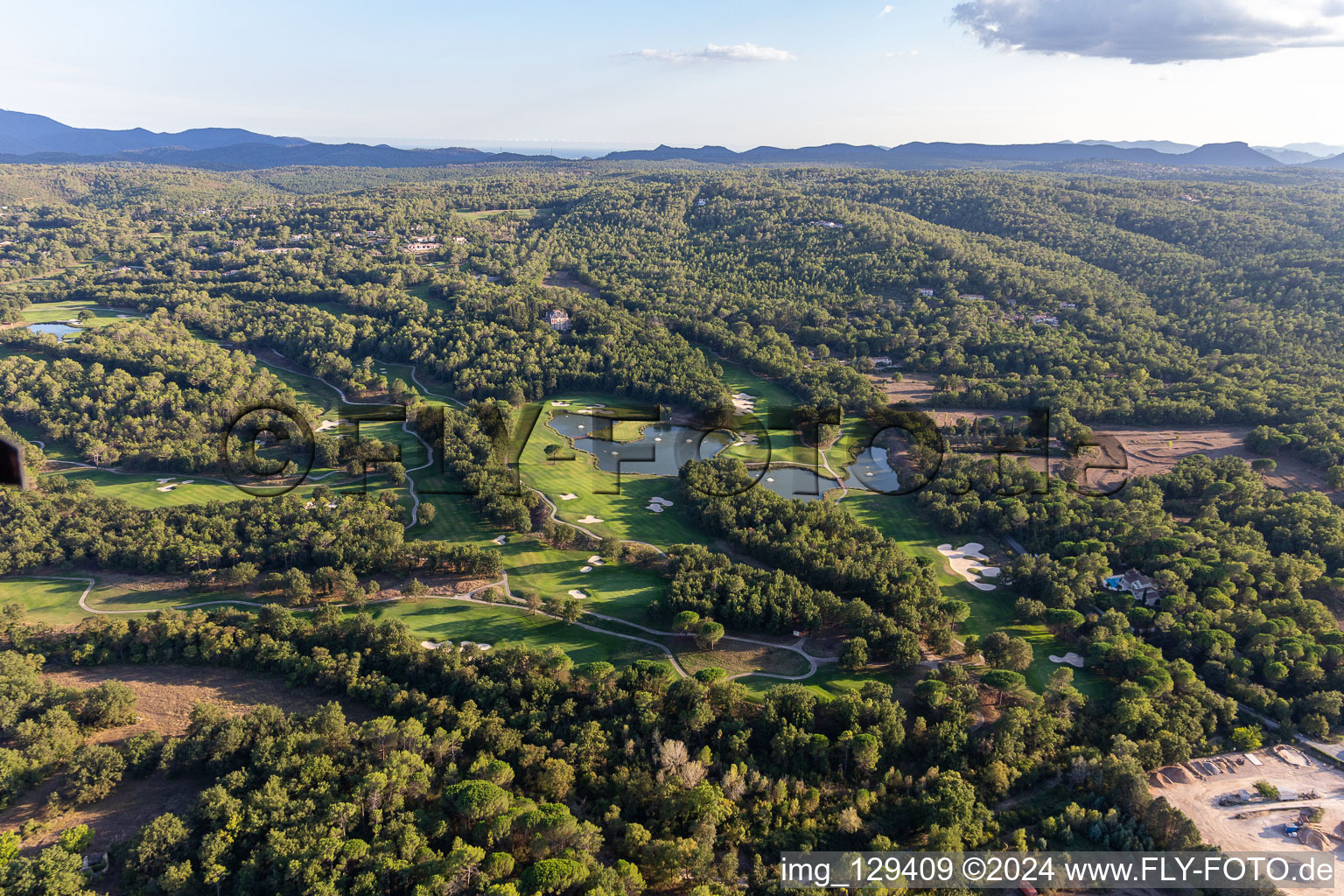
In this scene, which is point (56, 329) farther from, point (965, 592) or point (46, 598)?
point (965, 592)

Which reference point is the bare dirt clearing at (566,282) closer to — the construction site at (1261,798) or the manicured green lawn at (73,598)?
the manicured green lawn at (73,598)

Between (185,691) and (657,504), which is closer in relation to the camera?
(185,691)

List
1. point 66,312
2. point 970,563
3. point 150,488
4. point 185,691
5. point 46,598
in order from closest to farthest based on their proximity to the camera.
A: point 185,691 < point 46,598 < point 970,563 < point 150,488 < point 66,312

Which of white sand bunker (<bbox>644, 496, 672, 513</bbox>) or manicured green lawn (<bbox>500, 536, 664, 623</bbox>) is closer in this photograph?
manicured green lawn (<bbox>500, 536, 664, 623</bbox>)

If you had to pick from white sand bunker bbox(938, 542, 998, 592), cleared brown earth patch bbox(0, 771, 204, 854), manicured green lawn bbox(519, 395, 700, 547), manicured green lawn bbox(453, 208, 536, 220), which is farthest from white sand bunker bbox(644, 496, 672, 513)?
manicured green lawn bbox(453, 208, 536, 220)

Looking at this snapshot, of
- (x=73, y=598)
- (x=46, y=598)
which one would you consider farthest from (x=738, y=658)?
(x=46, y=598)

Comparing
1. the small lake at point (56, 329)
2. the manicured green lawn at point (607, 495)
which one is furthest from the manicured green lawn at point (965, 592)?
the small lake at point (56, 329)

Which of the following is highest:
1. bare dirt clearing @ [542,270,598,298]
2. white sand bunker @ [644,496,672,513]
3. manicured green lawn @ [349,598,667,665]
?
bare dirt clearing @ [542,270,598,298]

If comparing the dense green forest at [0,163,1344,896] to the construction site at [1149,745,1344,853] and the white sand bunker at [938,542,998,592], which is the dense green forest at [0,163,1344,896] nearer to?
the construction site at [1149,745,1344,853]
